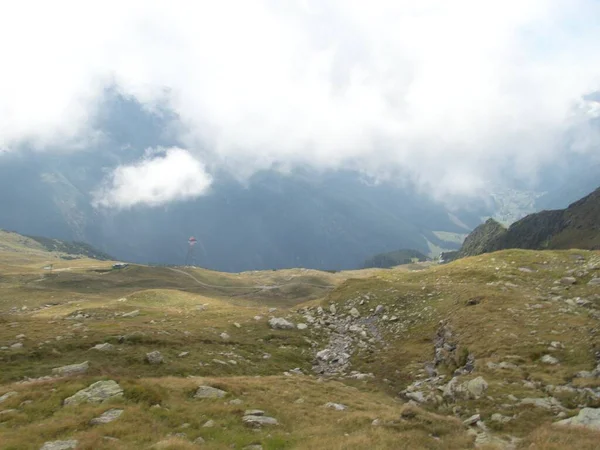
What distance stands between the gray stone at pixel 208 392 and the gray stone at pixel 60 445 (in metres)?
8.08

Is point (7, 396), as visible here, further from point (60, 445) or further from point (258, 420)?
point (258, 420)

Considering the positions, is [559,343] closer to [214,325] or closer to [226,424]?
[226,424]

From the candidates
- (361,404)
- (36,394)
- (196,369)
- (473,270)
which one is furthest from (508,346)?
(473,270)

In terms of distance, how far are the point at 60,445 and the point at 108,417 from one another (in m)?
2.94

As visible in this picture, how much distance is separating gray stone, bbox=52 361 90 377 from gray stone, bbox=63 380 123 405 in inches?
332

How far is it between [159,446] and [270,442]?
4.78 metres

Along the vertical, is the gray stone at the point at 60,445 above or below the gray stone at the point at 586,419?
below

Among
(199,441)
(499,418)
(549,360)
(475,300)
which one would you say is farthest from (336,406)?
(475,300)

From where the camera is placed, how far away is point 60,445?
649 inches

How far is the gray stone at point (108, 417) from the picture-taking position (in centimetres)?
1894

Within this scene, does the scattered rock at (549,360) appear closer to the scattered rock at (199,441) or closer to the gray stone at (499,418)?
the gray stone at (499,418)

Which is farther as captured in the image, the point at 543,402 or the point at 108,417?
Answer: the point at 543,402

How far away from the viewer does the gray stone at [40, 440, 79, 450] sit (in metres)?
16.2

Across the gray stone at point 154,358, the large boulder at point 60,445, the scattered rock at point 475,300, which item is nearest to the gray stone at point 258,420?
the large boulder at point 60,445
